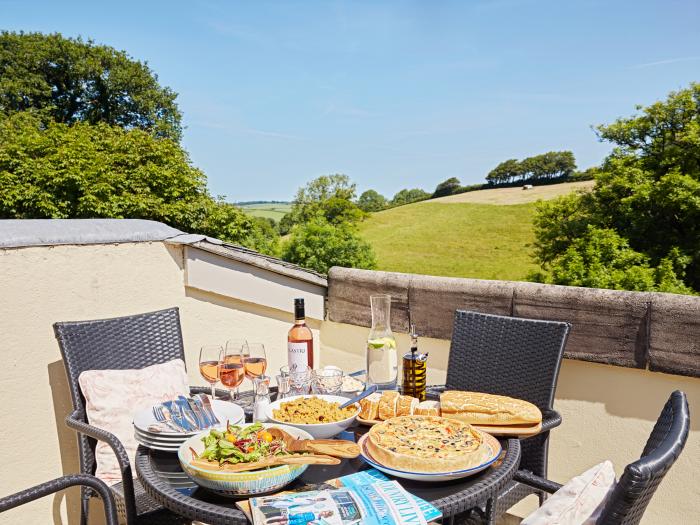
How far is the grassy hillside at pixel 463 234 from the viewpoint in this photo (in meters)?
24.0

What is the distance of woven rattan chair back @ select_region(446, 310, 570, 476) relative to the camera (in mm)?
1948

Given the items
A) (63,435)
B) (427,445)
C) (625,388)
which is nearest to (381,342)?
(427,445)

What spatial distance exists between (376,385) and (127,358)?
1013mm

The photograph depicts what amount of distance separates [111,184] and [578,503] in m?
13.9

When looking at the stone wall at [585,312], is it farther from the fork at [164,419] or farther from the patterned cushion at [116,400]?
the fork at [164,419]

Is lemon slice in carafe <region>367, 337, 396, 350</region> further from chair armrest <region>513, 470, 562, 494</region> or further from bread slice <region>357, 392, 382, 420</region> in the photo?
chair armrest <region>513, 470, 562, 494</region>

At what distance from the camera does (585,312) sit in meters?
2.23

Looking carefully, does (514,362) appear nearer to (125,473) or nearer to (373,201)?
(125,473)

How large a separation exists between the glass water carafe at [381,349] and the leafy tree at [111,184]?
10.4 meters

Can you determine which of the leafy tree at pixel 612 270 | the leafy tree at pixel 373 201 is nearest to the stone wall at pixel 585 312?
the leafy tree at pixel 612 270

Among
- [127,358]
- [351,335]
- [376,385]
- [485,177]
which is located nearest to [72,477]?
[127,358]

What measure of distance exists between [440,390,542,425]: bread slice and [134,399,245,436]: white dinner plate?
59 centimetres

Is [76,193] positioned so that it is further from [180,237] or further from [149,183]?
[180,237]

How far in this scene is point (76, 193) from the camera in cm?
1316
